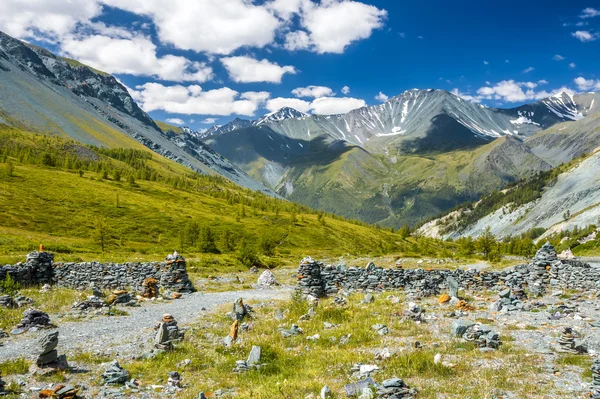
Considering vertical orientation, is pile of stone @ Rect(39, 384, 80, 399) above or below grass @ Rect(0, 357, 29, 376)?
above

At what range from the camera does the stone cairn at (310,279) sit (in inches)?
1175

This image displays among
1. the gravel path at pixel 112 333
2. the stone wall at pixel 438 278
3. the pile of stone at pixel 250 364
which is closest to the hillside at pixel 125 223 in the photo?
the gravel path at pixel 112 333

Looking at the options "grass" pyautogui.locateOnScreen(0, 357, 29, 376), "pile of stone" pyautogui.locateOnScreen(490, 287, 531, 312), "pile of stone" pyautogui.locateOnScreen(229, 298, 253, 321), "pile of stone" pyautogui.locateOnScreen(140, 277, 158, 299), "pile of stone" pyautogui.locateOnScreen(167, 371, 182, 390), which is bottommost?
"pile of stone" pyautogui.locateOnScreen(140, 277, 158, 299)

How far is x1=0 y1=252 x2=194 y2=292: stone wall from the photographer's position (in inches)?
1304

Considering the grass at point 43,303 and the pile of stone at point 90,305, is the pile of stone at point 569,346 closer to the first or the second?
the pile of stone at point 90,305

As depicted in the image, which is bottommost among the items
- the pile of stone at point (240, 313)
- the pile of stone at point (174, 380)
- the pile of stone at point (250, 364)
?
the pile of stone at point (240, 313)

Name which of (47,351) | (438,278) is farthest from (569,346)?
(47,351)

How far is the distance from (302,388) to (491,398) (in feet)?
18.8

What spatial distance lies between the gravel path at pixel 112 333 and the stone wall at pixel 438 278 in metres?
8.88

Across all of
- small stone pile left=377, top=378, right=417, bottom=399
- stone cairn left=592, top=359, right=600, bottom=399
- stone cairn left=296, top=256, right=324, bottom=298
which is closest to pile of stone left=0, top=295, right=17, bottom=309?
stone cairn left=296, top=256, right=324, bottom=298

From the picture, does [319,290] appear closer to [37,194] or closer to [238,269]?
[238,269]

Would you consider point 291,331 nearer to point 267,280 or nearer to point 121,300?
point 121,300

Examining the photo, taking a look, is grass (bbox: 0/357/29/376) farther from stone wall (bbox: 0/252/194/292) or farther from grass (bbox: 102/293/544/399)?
stone wall (bbox: 0/252/194/292)

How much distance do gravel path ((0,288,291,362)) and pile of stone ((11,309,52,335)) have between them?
625 millimetres
